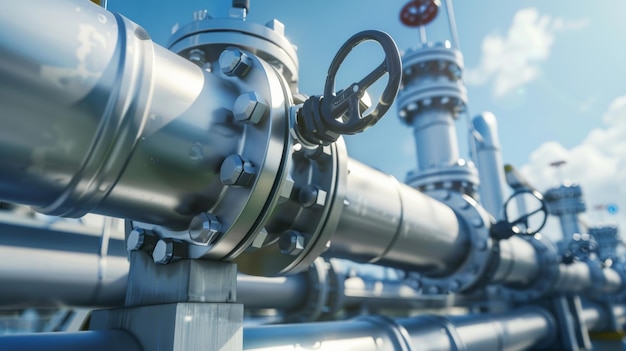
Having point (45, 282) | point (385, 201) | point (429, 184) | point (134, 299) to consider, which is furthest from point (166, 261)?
point (429, 184)

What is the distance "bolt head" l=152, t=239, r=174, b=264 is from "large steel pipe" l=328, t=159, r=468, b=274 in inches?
10.4

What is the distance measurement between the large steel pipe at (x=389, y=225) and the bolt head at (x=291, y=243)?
104mm

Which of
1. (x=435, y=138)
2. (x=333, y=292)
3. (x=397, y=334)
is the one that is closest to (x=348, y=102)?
(x=397, y=334)

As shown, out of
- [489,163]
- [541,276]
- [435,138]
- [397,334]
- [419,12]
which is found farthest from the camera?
[419,12]

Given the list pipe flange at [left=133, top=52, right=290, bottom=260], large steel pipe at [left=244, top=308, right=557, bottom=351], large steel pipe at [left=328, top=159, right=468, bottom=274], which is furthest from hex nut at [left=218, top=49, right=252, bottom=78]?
large steel pipe at [left=244, top=308, right=557, bottom=351]

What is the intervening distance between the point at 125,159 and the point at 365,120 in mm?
246

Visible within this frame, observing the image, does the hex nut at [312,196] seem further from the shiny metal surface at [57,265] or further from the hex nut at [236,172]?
the shiny metal surface at [57,265]

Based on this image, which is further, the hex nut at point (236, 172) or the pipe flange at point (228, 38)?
the pipe flange at point (228, 38)

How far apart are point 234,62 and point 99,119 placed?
199 mm

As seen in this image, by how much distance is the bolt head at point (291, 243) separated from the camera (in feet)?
1.91

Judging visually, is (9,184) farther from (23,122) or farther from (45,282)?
(45,282)

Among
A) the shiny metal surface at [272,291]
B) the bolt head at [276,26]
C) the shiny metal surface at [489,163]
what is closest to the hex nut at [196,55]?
the bolt head at [276,26]

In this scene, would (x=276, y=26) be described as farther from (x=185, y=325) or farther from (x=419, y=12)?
(x=419, y=12)

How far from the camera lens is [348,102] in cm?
50
